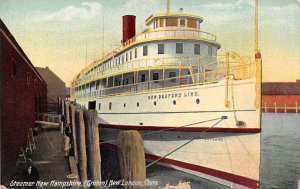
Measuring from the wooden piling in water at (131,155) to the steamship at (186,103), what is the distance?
4.39m

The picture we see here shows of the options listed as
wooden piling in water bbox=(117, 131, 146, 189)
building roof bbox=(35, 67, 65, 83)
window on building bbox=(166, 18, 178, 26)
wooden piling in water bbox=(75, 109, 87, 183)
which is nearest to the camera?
wooden piling in water bbox=(117, 131, 146, 189)

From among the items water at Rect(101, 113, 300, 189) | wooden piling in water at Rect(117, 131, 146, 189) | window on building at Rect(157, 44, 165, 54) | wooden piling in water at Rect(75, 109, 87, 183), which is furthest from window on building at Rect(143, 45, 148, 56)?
wooden piling in water at Rect(117, 131, 146, 189)

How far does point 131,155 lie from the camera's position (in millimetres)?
4367

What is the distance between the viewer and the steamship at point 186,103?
9.18 m

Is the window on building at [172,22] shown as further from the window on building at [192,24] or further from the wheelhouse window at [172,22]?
the window on building at [192,24]

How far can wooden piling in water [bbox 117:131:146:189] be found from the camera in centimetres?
436

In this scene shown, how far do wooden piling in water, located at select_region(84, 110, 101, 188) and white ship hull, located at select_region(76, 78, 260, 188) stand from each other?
13.6 ft

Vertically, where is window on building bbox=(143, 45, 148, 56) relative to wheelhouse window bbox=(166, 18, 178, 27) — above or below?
below

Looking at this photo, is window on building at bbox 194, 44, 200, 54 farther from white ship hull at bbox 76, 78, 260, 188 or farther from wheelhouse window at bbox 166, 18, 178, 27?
white ship hull at bbox 76, 78, 260, 188

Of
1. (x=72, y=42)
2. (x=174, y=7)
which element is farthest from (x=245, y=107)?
(x=72, y=42)

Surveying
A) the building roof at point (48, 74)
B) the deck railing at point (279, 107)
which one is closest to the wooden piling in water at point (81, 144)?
the building roof at point (48, 74)

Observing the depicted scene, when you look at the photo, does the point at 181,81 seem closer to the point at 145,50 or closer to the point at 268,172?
the point at 145,50

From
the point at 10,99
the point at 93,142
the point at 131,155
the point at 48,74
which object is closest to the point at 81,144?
the point at 93,142

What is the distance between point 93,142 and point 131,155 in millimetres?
2302
